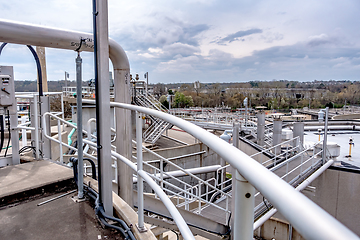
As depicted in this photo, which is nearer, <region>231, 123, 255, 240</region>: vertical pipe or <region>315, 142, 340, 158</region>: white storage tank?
<region>231, 123, 255, 240</region>: vertical pipe

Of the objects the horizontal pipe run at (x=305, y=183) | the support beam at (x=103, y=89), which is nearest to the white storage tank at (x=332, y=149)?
the horizontal pipe run at (x=305, y=183)

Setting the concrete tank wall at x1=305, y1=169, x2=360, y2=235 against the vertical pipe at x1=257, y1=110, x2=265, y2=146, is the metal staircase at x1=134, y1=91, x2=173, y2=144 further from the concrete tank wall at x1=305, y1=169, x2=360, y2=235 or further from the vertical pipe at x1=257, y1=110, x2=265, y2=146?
the concrete tank wall at x1=305, y1=169, x2=360, y2=235

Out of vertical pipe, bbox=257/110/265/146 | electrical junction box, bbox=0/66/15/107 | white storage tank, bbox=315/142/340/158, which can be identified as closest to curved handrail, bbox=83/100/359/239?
electrical junction box, bbox=0/66/15/107

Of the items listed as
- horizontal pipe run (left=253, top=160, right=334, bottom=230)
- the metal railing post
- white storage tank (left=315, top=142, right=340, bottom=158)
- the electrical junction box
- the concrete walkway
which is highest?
the electrical junction box

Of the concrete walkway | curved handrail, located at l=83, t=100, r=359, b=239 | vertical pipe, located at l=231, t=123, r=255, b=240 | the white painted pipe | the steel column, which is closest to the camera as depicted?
curved handrail, located at l=83, t=100, r=359, b=239

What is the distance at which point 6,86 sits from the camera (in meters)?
3.45

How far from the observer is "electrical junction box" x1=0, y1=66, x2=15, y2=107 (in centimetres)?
342

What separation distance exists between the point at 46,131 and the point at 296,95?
6632 centimetres

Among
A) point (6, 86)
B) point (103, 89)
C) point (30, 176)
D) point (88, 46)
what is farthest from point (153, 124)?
point (103, 89)

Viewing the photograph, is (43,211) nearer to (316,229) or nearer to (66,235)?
(66,235)

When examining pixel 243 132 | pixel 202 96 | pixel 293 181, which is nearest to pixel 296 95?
pixel 202 96

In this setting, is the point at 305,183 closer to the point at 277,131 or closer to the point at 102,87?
the point at 277,131

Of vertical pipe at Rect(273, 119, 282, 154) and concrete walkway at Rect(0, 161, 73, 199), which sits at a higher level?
concrete walkway at Rect(0, 161, 73, 199)

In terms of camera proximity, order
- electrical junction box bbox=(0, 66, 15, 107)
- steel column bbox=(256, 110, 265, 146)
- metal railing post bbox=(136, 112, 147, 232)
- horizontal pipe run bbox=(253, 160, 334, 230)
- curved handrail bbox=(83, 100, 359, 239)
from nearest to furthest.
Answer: curved handrail bbox=(83, 100, 359, 239) < metal railing post bbox=(136, 112, 147, 232) < electrical junction box bbox=(0, 66, 15, 107) < horizontal pipe run bbox=(253, 160, 334, 230) < steel column bbox=(256, 110, 265, 146)
